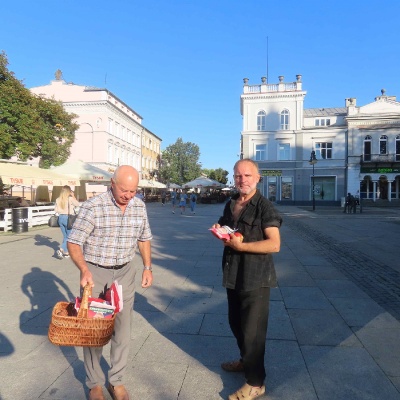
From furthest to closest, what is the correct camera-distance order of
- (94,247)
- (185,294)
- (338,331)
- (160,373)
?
(185,294)
(338,331)
(160,373)
(94,247)

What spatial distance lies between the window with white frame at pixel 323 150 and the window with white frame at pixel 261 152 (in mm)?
6000

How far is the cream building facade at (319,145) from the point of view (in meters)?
38.3

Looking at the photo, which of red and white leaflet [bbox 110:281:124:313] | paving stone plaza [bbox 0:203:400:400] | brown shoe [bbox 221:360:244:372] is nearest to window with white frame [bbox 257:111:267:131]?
paving stone plaza [bbox 0:203:400:400]

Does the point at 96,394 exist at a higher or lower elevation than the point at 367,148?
lower

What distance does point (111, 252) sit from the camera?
103 inches

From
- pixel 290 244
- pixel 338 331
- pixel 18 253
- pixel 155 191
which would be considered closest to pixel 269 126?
pixel 155 191

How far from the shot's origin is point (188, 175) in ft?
199

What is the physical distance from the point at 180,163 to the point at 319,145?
2733 centimetres

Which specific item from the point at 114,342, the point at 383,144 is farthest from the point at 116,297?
the point at 383,144

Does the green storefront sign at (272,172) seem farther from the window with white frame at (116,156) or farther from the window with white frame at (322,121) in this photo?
the window with white frame at (116,156)

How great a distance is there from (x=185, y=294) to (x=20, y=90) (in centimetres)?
2158

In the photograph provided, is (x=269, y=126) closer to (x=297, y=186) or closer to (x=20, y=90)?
(x=297, y=186)

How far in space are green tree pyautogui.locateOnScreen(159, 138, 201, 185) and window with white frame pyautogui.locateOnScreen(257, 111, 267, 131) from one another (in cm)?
2221

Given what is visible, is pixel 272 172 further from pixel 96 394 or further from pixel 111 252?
pixel 96 394
